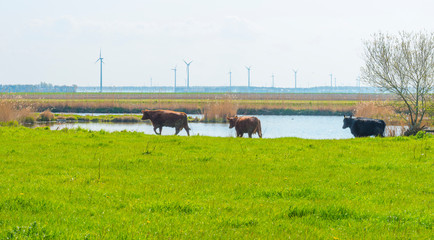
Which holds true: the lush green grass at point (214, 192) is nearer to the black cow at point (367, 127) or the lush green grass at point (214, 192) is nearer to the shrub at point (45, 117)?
the black cow at point (367, 127)

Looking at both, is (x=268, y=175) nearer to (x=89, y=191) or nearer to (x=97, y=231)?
(x=89, y=191)

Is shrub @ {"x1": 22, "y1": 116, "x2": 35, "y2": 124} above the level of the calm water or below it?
above

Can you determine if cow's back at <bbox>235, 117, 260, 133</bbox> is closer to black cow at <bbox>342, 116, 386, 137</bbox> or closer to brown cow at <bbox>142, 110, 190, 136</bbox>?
brown cow at <bbox>142, 110, 190, 136</bbox>

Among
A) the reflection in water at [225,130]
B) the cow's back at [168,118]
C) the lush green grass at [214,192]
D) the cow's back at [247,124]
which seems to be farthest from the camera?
the reflection in water at [225,130]

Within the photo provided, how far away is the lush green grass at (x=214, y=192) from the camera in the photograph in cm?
761

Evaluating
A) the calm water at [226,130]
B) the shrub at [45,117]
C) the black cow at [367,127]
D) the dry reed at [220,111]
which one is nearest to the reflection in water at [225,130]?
the calm water at [226,130]

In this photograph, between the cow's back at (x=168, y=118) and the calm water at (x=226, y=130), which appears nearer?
the cow's back at (x=168, y=118)

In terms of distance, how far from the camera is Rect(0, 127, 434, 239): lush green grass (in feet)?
25.0

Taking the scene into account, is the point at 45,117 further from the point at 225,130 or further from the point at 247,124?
the point at 247,124

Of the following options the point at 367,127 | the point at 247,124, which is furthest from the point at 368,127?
the point at 247,124

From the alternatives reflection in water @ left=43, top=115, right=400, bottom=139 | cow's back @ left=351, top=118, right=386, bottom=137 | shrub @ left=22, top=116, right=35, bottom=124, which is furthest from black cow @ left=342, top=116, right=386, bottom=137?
shrub @ left=22, top=116, right=35, bottom=124

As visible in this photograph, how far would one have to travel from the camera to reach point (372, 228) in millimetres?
7867

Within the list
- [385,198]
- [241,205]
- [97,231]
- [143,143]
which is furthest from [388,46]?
[97,231]

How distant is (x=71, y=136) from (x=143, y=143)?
389cm
